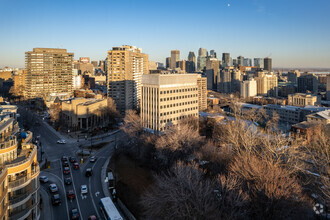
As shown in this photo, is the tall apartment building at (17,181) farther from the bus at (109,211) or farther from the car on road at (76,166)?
the car on road at (76,166)

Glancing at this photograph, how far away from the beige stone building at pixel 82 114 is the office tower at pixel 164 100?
14715 millimetres

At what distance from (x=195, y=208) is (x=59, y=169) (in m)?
20.9

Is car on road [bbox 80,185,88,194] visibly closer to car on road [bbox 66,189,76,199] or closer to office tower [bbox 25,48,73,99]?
car on road [bbox 66,189,76,199]

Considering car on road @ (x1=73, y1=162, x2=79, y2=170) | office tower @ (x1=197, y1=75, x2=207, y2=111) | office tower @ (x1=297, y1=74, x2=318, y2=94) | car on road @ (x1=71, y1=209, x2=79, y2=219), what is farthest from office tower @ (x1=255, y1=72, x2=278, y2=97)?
car on road @ (x1=71, y1=209, x2=79, y2=219)

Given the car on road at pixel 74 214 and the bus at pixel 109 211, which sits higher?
the bus at pixel 109 211

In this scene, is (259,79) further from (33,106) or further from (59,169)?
(59,169)

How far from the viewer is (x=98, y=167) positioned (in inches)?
1155

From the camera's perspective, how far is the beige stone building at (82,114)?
47.5 m

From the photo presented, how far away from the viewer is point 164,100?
38.1 meters

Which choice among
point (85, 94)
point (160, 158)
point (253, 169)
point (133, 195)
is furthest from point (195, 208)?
point (85, 94)

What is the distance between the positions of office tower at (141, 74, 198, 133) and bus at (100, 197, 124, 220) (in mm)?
18831

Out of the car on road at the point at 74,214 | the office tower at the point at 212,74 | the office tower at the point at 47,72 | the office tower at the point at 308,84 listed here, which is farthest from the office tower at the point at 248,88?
the car on road at the point at 74,214

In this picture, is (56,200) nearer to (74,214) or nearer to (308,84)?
(74,214)

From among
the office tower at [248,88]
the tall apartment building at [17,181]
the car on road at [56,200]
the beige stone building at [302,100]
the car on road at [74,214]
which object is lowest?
the car on road at [74,214]
